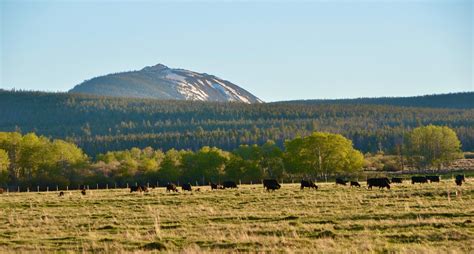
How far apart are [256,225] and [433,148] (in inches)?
4474

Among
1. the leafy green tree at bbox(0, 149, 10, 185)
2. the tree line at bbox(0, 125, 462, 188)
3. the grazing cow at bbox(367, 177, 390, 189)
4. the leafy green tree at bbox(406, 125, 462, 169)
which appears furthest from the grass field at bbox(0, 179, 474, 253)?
the leafy green tree at bbox(406, 125, 462, 169)

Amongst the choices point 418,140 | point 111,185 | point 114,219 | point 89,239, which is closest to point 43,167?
point 111,185

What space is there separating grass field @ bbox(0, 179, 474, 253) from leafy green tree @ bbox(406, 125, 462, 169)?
91885mm

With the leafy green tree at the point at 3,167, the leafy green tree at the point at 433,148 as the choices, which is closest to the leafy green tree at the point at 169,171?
the leafy green tree at the point at 3,167

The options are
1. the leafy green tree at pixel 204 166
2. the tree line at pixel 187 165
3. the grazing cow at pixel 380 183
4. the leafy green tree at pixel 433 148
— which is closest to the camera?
the grazing cow at pixel 380 183

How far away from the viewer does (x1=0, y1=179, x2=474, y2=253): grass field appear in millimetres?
24734

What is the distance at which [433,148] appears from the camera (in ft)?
451

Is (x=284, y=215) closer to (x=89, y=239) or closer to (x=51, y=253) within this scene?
(x=89, y=239)

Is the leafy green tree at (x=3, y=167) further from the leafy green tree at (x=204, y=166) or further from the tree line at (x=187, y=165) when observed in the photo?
the leafy green tree at (x=204, y=166)

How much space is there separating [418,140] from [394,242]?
120m

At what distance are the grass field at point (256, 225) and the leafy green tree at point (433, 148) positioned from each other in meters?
91.9

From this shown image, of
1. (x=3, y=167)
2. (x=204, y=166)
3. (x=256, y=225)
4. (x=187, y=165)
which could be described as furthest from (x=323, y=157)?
(x=256, y=225)

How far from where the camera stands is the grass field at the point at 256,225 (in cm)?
2473

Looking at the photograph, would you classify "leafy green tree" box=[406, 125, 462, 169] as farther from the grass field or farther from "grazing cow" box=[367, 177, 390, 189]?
the grass field
